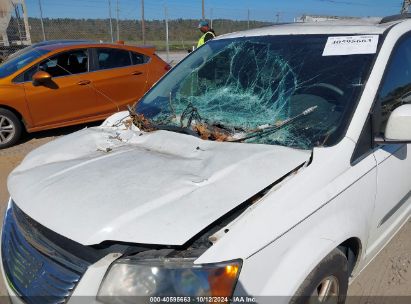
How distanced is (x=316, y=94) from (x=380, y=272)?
152 cm

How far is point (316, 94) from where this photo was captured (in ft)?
7.88

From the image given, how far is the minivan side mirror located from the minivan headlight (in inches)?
46.5

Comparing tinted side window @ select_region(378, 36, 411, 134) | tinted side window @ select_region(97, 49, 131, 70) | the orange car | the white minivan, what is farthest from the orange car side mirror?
tinted side window @ select_region(378, 36, 411, 134)

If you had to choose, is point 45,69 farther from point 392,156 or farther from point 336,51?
point 392,156

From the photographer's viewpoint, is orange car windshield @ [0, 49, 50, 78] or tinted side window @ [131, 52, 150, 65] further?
tinted side window @ [131, 52, 150, 65]

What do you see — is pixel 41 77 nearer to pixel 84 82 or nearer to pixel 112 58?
pixel 84 82

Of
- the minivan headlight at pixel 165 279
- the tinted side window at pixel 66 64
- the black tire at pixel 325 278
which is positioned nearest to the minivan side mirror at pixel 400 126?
the black tire at pixel 325 278

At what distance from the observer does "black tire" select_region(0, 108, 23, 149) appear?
6168mm

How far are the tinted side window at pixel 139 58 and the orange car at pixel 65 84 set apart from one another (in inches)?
0.7

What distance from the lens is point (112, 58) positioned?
281 inches

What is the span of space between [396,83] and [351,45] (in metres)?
0.40

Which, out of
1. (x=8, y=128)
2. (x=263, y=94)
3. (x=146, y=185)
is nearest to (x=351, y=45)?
(x=263, y=94)

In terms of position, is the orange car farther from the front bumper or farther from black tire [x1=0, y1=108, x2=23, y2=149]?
the front bumper

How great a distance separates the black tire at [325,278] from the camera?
171cm
